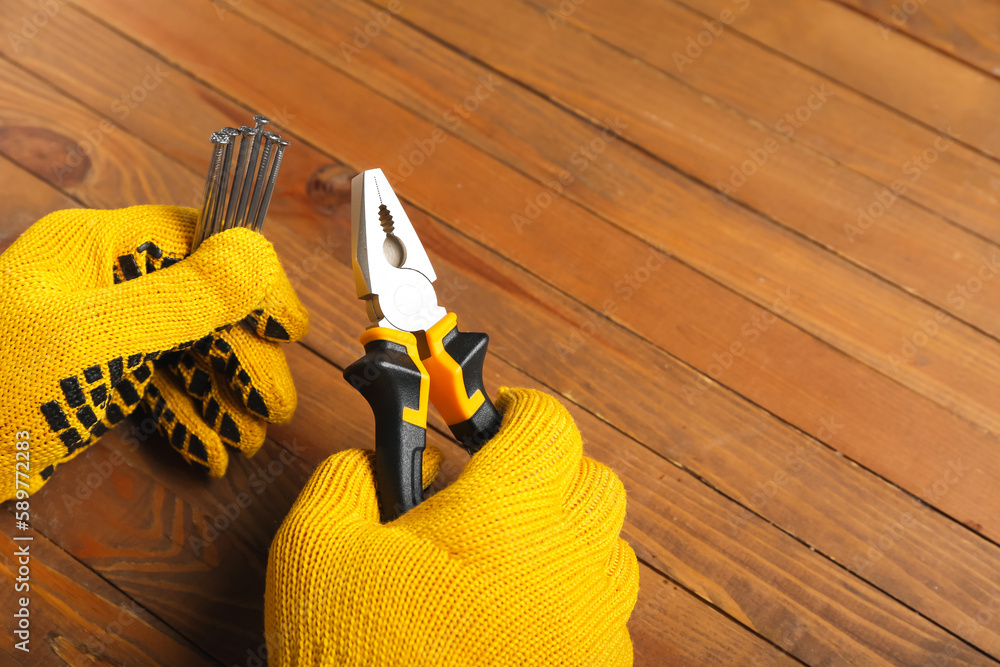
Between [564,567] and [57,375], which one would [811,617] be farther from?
[57,375]

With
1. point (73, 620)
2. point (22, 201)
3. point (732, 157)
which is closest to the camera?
point (73, 620)

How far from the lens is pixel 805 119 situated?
2.84ft

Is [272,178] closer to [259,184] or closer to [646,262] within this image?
[259,184]

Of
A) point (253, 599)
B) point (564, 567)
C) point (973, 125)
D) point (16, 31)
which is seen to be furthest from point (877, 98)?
point (16, 31)

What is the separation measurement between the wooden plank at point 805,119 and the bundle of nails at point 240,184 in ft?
1.15

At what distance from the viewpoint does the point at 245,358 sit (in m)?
0.56

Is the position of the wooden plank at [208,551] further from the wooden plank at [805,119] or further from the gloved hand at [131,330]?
the wooden plank at [805,119]

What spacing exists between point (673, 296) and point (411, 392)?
369 millimetres

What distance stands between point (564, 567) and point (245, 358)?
288 mm

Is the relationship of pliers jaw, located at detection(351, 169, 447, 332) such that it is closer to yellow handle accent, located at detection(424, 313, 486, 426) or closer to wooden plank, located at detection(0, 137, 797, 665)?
yellow handle accent, located at detection(424, 313, 486, 426)

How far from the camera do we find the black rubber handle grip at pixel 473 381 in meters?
0.54

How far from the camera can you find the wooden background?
0.65m

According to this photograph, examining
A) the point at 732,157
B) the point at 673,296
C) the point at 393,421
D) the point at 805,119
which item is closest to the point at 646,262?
the point at 673,296

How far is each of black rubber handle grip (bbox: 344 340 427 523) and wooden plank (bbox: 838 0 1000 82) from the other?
789 mm
